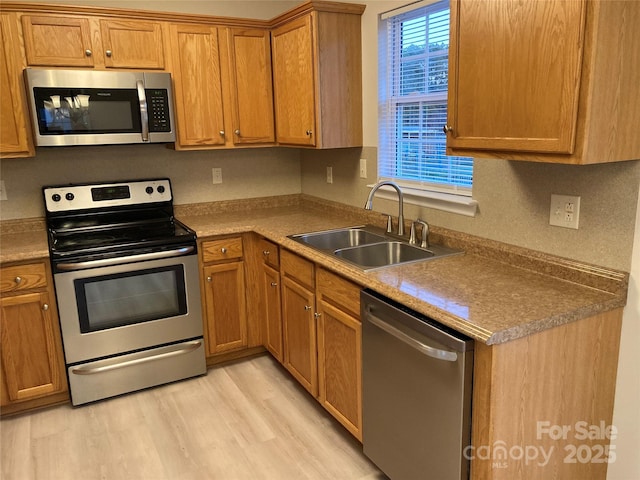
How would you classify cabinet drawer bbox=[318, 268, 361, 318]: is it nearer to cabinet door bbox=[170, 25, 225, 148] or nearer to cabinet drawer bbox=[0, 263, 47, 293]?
cabinet door bbox=[170, 25, 225, 148]

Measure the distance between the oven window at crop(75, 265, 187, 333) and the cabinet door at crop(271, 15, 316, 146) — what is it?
3.49ft

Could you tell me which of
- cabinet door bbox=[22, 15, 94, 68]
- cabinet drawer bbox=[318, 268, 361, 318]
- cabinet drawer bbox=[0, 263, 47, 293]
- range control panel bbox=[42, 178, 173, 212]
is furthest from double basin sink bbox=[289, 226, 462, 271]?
cabinet door bbox=[22, 15, 94, 68]

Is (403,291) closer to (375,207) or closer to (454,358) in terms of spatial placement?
(454,358)

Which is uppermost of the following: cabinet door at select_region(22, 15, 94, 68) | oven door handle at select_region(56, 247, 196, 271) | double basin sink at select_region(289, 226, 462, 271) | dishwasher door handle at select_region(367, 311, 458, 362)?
cabinet door at select_region(22, 15, 94, 68)

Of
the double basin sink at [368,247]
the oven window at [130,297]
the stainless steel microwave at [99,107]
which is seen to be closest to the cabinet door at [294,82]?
the double basin sink at [368,247]

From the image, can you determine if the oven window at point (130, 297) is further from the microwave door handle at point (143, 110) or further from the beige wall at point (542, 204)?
the beige wall at point (542, 204)

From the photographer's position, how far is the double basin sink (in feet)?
Result: 7.71

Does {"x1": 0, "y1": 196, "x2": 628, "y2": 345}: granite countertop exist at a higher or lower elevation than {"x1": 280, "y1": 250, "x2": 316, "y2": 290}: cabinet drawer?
higher

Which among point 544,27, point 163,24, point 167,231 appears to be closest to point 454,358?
point 544,27

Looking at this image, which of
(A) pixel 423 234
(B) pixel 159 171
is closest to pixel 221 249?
(B) pixel 159 171

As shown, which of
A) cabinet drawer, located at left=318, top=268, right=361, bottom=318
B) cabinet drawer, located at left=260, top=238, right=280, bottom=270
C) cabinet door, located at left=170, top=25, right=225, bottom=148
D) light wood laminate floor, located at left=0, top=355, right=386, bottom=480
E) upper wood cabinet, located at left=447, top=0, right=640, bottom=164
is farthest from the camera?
cabinet door, located at left=170, top=25, right=225, bottom=148

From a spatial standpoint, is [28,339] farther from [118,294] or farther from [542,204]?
[542,204]

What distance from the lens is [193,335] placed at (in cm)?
295

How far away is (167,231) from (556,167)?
6.83 ft
